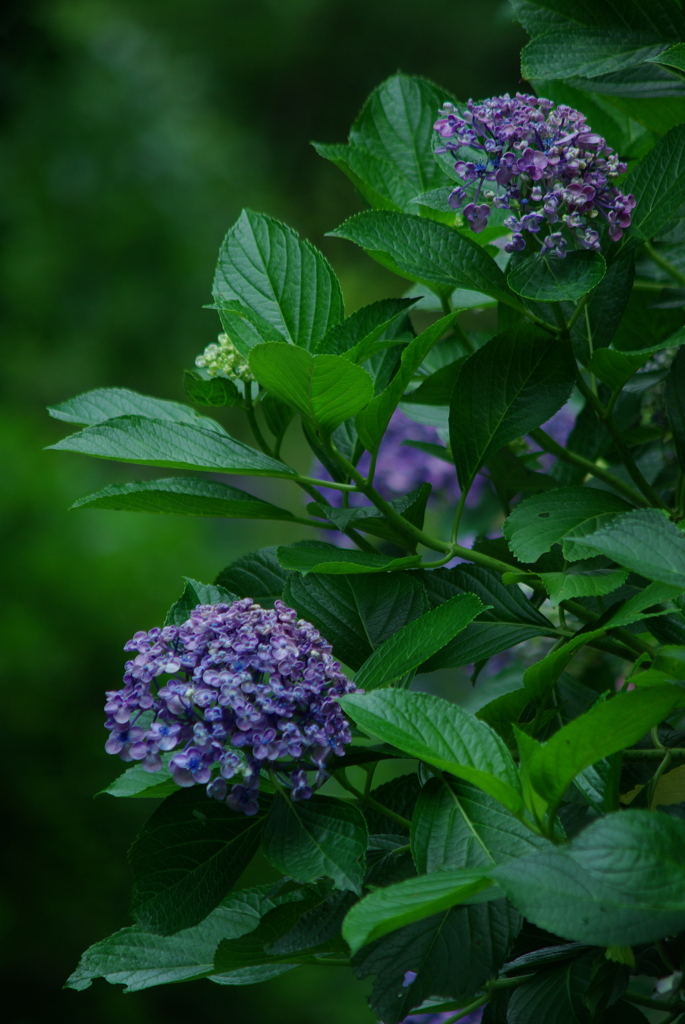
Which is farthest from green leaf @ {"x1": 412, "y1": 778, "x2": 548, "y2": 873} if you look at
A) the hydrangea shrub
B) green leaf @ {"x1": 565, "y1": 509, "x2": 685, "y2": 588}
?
green leaf @ {"x1": 565, "y1": 509, "x2": 685, "y2": 588}

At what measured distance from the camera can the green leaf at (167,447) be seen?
37 cm

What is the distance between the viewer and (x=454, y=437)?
417mm

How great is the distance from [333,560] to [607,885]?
0.18 metres

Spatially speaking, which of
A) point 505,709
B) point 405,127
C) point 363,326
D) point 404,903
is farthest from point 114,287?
point 404,903

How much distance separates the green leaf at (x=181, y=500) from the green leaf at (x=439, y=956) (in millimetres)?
176

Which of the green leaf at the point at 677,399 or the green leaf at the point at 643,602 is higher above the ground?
the green leaf at the point at 677,399

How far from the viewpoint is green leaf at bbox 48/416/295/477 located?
0.37 metres

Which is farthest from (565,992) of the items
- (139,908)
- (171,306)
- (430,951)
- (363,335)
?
(171,306)

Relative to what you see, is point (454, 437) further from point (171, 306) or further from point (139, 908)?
point (171, 306)

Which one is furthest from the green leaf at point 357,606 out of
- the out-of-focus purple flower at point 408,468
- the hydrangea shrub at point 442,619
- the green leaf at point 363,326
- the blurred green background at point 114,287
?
the out-of-focus purple flower at point 408,468

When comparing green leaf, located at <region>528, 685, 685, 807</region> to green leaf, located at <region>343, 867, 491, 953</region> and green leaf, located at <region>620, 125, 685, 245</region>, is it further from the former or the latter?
green leaf, located at <region>620, 125, 685, 245</region>

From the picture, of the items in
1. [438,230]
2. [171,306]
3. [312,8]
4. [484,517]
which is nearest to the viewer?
[438,230]

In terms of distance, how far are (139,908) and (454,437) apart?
241mm

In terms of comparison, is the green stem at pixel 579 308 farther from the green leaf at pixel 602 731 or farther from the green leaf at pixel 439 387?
the green leaf at pixel 602 731
